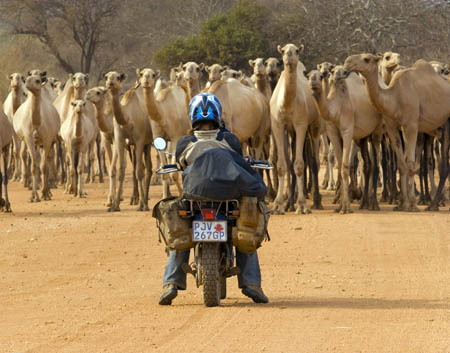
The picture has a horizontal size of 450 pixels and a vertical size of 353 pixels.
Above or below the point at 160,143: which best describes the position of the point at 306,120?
above

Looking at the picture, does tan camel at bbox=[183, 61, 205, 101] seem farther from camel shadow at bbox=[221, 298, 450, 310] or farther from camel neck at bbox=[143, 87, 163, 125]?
camel shadow at bbox=[221, 298, 450, 310]

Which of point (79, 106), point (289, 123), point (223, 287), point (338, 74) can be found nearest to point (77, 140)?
point (79, 106)

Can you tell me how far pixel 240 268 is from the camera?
8.46 metres

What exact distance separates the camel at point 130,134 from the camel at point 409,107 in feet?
14.4

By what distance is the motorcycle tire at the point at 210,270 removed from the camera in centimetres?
789

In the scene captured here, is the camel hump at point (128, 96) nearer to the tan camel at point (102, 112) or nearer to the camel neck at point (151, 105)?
the tan camel at point (102, 112)

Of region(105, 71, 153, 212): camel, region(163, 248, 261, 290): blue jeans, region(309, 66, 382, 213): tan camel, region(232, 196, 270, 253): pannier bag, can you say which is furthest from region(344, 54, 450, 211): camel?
region(232, 196, 270, 253): pannier bag

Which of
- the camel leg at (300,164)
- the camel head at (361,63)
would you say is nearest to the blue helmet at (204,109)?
the camel head at (361,63)

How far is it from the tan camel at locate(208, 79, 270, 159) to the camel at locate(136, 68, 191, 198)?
97 centimetres

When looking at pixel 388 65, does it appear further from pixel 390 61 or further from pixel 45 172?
pixel 45 172

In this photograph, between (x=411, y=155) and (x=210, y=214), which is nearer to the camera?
(x=210, y=214)

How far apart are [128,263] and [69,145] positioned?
34.2 ft

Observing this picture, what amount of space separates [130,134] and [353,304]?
10589 millimetres

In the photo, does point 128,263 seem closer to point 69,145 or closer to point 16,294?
point 16,294
